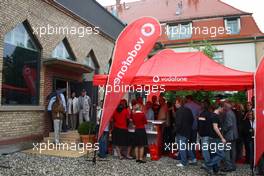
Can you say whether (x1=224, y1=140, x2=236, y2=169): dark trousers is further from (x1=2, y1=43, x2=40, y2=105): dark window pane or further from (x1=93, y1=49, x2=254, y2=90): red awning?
(x1=2, y1=43, x2=40, y2=105): dark window pane

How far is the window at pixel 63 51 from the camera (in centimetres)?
1177

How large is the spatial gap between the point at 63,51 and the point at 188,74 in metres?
6.26

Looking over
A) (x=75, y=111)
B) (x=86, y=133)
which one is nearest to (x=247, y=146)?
(x=86, y=133)

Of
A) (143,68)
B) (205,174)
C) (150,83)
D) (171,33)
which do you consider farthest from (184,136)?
(171,33)

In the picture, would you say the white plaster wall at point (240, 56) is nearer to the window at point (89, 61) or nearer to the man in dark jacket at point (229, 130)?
the window at point (89, 61)

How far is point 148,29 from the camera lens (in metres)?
7.88

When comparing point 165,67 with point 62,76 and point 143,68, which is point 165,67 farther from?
point 62,76

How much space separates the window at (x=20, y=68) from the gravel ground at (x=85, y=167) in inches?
82.2

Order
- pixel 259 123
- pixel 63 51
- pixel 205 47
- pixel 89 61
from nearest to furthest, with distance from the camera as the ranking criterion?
pixel 259 123
pixel 63 51
pixel 89 61
pixel 205 47

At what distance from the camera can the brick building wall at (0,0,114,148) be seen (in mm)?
8961

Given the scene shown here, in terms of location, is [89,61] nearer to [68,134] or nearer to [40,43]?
[40,43]

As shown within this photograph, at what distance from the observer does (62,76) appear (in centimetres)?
1176

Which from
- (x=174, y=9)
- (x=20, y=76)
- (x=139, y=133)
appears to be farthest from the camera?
(x=174, y=9)

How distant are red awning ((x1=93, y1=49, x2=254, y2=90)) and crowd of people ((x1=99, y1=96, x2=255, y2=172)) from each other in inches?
25.0
